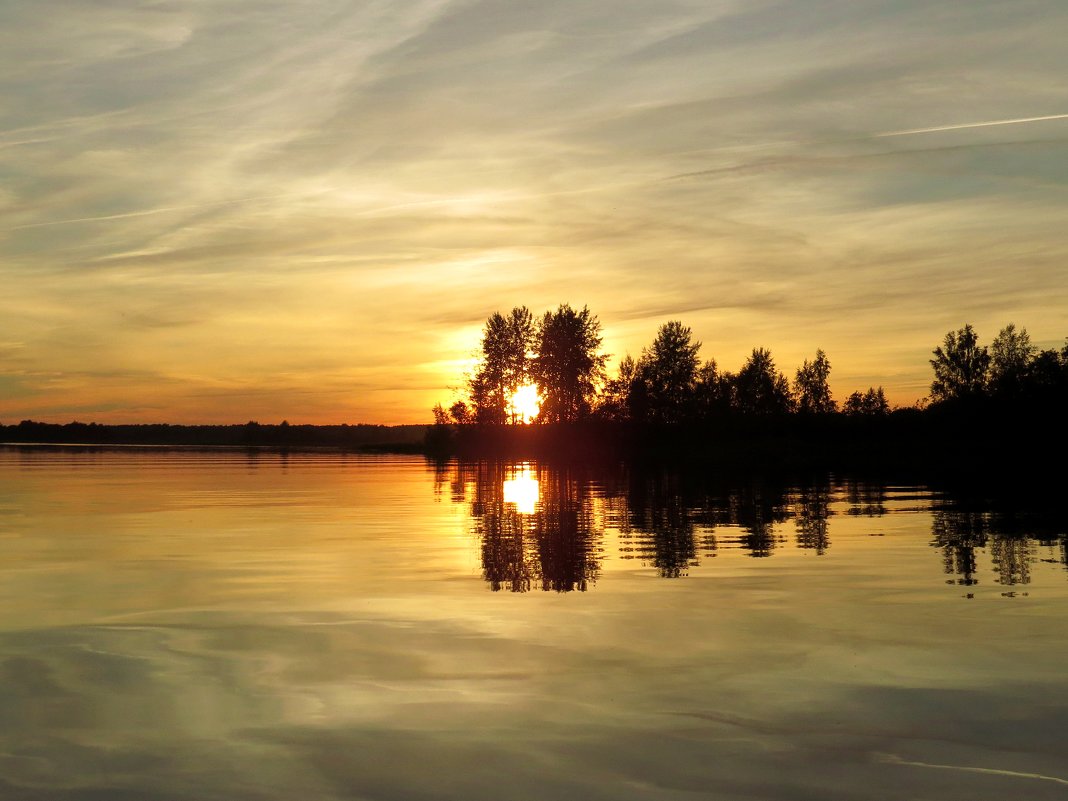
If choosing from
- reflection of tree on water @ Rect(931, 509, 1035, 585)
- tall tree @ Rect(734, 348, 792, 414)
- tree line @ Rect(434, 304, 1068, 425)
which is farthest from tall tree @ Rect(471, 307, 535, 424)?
reflection of tree on water @ Rect(931, 509, 1035, 585)

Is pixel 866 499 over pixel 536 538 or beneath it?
beneath

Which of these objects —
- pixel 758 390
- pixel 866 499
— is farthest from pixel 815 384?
pixel 866 499

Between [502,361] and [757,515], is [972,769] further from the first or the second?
[502,361]

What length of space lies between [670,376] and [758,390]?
3740 cm

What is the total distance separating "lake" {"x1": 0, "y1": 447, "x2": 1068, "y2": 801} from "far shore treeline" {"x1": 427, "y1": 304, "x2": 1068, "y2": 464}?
77876 millimetres

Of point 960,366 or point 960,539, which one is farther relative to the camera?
point 960,366

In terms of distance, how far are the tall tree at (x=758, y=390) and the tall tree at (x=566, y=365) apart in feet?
156

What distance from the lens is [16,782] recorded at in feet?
22.5

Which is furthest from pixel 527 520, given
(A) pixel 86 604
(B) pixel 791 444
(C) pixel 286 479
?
(B) pixel 791 444

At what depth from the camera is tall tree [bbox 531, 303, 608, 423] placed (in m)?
121

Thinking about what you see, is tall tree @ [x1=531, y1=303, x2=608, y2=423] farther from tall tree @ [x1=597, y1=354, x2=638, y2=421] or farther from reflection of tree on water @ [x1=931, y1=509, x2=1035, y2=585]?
reflection of tree on water @ [x1=931, y1=509, x2=1035, y2=585]

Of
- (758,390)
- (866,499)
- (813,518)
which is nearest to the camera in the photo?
(813,518)

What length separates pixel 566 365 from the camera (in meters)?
121

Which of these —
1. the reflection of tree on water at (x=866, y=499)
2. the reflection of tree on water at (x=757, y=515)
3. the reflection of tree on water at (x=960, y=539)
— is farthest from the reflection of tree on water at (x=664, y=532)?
the reflection of tree on water at (x=866, y=499)
